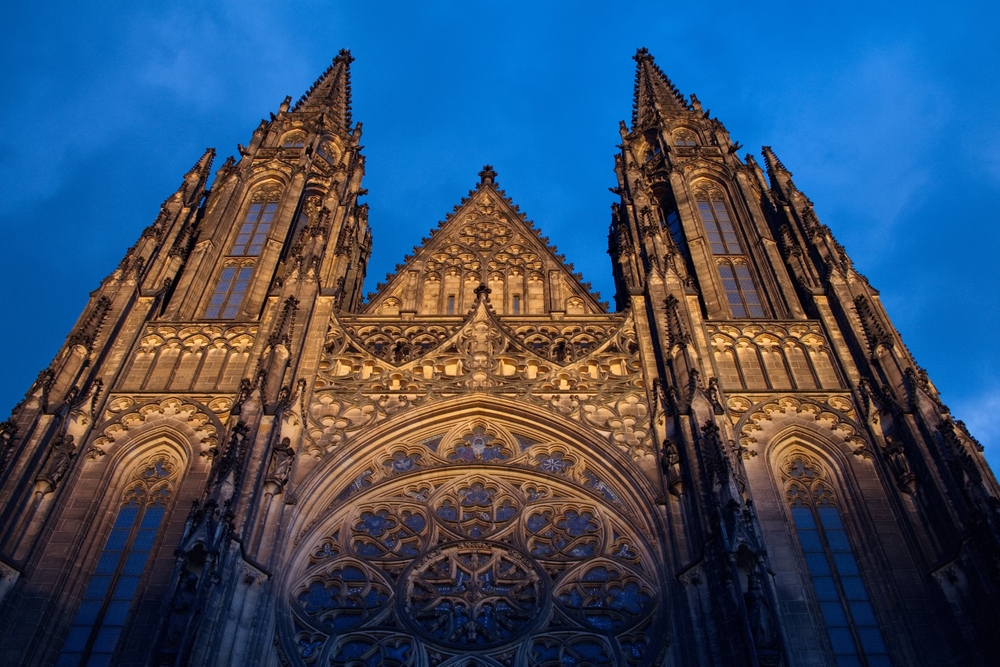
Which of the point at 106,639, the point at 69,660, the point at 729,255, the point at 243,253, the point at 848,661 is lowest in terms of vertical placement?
the point at 69,660

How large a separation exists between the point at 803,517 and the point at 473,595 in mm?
6088

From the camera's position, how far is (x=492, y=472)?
61.1 feet

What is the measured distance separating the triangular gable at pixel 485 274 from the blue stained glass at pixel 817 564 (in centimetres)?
838

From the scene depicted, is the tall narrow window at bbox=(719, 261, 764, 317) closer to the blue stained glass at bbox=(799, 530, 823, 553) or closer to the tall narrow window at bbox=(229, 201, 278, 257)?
the blue stained glass at bbox=(799, 530, 823, 553)

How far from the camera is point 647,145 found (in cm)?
3297

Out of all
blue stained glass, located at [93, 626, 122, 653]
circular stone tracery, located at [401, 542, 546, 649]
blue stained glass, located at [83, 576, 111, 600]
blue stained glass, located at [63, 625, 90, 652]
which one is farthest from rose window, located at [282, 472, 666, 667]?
blue stained glass, located at [63, 625, 90, 652]

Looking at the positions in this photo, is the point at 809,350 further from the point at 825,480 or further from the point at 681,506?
the point at 681,506

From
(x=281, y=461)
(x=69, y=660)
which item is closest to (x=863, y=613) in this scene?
(x=281, y=461)

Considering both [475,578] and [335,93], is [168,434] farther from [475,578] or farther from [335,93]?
[335,93]

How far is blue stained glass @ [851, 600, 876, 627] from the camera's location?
52.0ft

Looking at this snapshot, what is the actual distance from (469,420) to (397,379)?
1.78 meters

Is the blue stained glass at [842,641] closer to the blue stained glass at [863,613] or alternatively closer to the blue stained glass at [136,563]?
the blue stained glass at [863,613]

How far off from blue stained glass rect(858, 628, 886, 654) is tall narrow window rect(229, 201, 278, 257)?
17.1 metres

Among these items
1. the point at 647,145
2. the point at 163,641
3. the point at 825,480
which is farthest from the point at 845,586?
the point at 647,145
